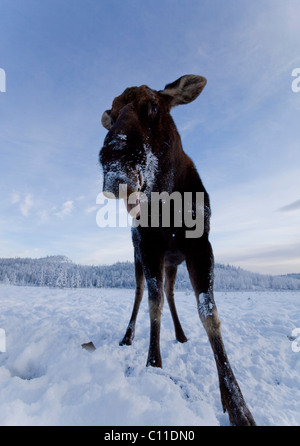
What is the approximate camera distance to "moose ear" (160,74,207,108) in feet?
9.18

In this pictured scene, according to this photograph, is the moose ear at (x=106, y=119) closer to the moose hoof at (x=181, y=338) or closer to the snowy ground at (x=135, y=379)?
the snowy ground at (x=135, y=379)

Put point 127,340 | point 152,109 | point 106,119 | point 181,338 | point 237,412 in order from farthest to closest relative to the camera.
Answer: point 181,338 < point 127,340 < point 106,119 < point 152,109 < point 237,412

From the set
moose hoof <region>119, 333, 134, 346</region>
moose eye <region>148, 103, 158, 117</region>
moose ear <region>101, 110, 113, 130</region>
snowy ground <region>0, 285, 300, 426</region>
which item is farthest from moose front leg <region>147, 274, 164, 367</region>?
moose ear <region>101, 110, 113, 130</region>

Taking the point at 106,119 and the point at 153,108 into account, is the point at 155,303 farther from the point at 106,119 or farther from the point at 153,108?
the point at 106,119

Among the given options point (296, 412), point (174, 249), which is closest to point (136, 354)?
point (174, 249)

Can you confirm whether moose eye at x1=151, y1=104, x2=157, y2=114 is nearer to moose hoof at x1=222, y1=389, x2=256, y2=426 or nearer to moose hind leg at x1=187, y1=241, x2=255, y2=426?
moose hind leg at x1=187, y1=241, x2=255, y2=426

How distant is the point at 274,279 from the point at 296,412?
111580 millimetres

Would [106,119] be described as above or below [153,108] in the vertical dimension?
above

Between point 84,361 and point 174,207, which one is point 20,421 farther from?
point 174,207

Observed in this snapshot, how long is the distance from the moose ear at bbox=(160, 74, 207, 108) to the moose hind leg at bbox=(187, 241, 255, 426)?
201 centimetres

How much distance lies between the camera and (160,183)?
96.6 inches

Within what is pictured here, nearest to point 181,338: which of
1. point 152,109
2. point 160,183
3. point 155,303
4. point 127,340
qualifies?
point 127,340

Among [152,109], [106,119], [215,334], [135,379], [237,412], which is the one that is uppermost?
[106,119]

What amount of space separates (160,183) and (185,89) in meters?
1.42
